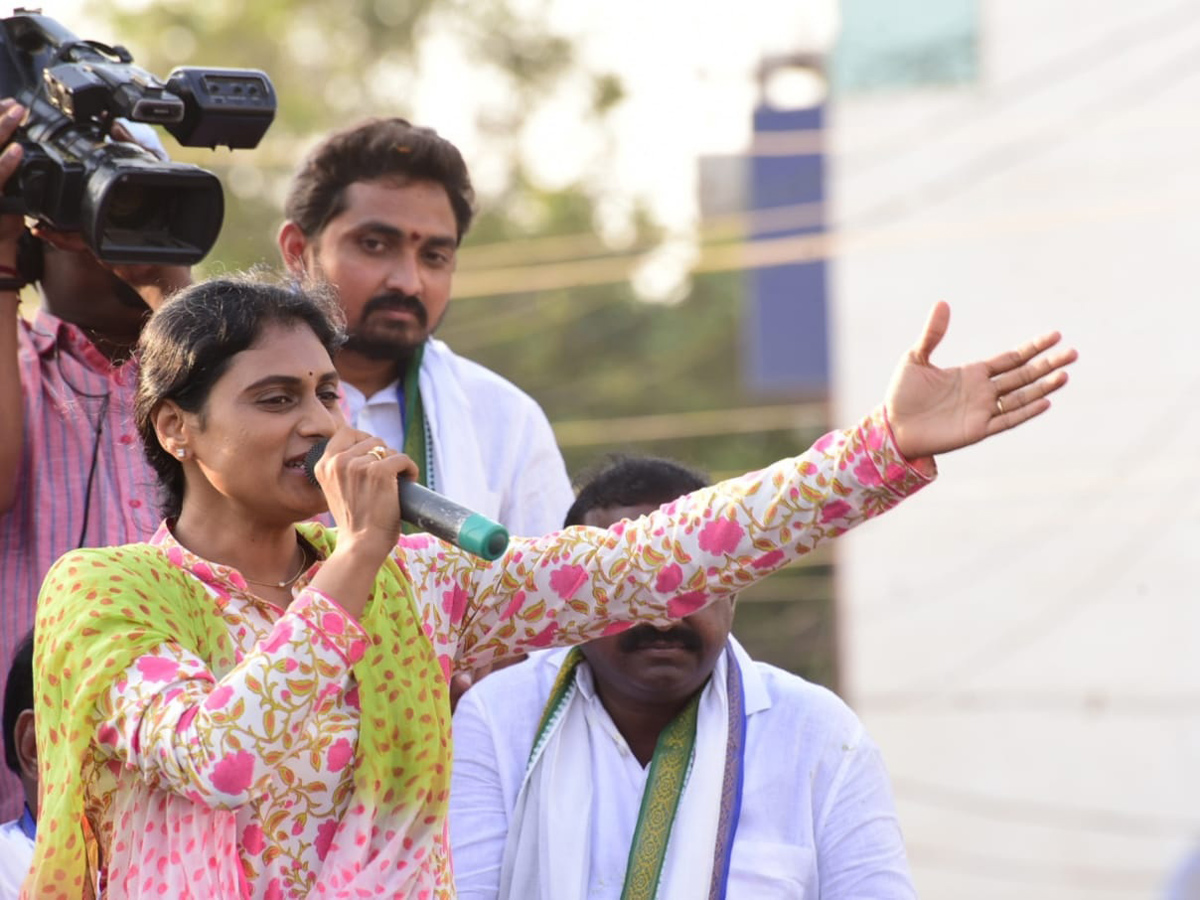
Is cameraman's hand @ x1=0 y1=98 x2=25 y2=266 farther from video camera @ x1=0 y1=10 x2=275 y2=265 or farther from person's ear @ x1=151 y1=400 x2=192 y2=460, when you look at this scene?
person's ear @ x1=151 y1=400 x2=192 y2=460

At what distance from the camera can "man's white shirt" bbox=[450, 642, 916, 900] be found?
3.78 metres

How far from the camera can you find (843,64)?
56.2ft

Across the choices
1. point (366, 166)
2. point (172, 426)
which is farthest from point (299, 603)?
point (366, 166)

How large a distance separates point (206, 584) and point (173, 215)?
0.97 metres

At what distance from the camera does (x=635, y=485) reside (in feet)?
13.7

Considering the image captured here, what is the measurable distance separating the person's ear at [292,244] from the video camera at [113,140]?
2.69ft

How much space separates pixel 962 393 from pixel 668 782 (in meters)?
1.15

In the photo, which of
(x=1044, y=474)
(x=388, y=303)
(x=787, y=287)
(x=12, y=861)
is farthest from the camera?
(x=787, y=287)

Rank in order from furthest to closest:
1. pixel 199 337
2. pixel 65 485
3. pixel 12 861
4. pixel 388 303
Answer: pixel 388 303 → pixel 65 485 → pixel 12 861 → pixel 199 337

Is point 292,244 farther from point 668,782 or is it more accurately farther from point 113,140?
point 668,782

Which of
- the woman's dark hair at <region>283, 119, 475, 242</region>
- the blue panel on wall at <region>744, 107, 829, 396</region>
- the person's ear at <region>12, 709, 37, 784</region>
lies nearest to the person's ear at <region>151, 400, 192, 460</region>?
the person's ear at <region>12, 709, 37, 784</region>

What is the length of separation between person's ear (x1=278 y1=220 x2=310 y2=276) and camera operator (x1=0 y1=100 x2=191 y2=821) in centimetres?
77

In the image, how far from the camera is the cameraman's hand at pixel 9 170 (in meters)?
3.67

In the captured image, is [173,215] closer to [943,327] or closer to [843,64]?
[943,327]
